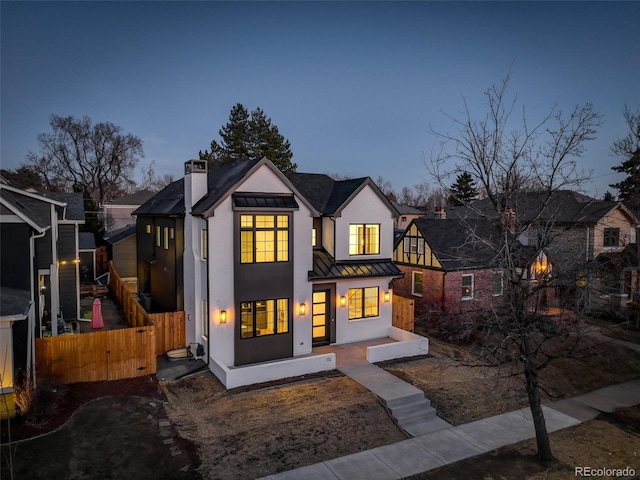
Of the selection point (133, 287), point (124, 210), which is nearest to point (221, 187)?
point (133, 287)

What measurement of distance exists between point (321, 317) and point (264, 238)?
444 cm

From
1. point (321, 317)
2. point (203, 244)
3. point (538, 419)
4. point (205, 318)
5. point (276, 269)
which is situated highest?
point (203, 244)

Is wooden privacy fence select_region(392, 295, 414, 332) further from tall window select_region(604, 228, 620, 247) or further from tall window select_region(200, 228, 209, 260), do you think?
tall window select_region(604, 228, 620, 247)

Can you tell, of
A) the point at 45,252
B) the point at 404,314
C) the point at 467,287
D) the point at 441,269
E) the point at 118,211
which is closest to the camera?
the point at 45,252

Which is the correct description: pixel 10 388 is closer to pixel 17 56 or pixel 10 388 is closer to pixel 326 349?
pixel 17 56

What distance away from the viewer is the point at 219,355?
1429cm

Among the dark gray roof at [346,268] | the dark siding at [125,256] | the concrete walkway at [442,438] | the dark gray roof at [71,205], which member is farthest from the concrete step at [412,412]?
the dark siding at [125,256]

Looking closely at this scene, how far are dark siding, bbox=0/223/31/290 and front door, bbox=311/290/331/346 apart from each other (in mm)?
9843

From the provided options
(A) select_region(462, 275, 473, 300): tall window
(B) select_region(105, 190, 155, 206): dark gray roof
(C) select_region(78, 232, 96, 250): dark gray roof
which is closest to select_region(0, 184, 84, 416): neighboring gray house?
(C) select_region(78, 232, 96, 250): dark gray roof

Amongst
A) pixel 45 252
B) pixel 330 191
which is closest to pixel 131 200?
pixel 45 252

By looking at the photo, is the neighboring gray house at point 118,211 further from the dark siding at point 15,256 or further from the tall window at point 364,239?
the dark siding at point 15,256

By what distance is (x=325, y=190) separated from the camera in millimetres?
18766

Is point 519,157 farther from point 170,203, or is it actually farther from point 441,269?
point 170,203

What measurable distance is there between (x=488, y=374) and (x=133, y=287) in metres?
24.3
